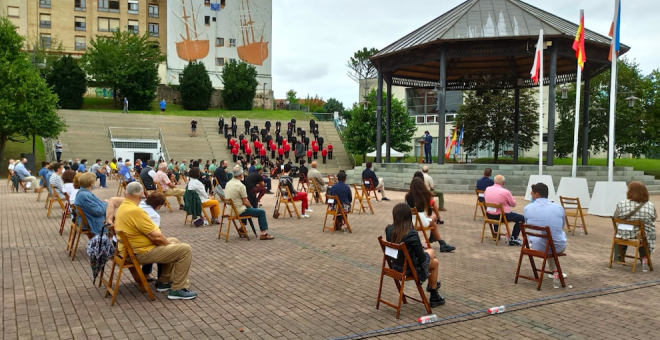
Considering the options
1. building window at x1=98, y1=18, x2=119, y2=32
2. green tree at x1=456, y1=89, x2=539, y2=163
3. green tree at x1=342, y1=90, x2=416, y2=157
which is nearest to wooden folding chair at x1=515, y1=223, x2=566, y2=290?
green tree at x1=456, y1=89, x2=539, y2=163

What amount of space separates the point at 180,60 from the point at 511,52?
48661mm

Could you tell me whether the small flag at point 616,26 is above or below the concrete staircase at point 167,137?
above

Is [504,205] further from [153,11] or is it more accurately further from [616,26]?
[153,11]

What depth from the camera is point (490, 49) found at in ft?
65.6

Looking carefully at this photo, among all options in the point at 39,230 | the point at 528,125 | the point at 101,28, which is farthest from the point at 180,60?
the point at 39,230

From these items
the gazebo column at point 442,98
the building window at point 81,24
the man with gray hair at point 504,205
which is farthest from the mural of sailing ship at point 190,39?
the man with gray hair at point 504,205

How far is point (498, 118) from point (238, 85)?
31.4m

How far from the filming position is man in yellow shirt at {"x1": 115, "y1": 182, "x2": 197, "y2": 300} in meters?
5.65

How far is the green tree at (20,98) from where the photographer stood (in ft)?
90.5

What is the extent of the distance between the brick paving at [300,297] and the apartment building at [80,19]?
2310 inches

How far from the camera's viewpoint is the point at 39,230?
10.7 meters

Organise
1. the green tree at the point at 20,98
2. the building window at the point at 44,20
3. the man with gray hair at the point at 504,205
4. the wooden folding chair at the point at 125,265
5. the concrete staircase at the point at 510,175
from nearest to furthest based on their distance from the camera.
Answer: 1. the wooden folding chair at the point at 125,265
2. the man with gray hair at the point at 504,205
3. the concrete staircase at the point at 510,175
4. the green tree at the point at 20,98
5. the building window at the point at 44,20

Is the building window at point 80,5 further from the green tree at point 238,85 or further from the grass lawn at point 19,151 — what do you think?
the grass lawn at point 19,151

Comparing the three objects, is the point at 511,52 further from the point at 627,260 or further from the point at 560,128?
the point at 560,128
